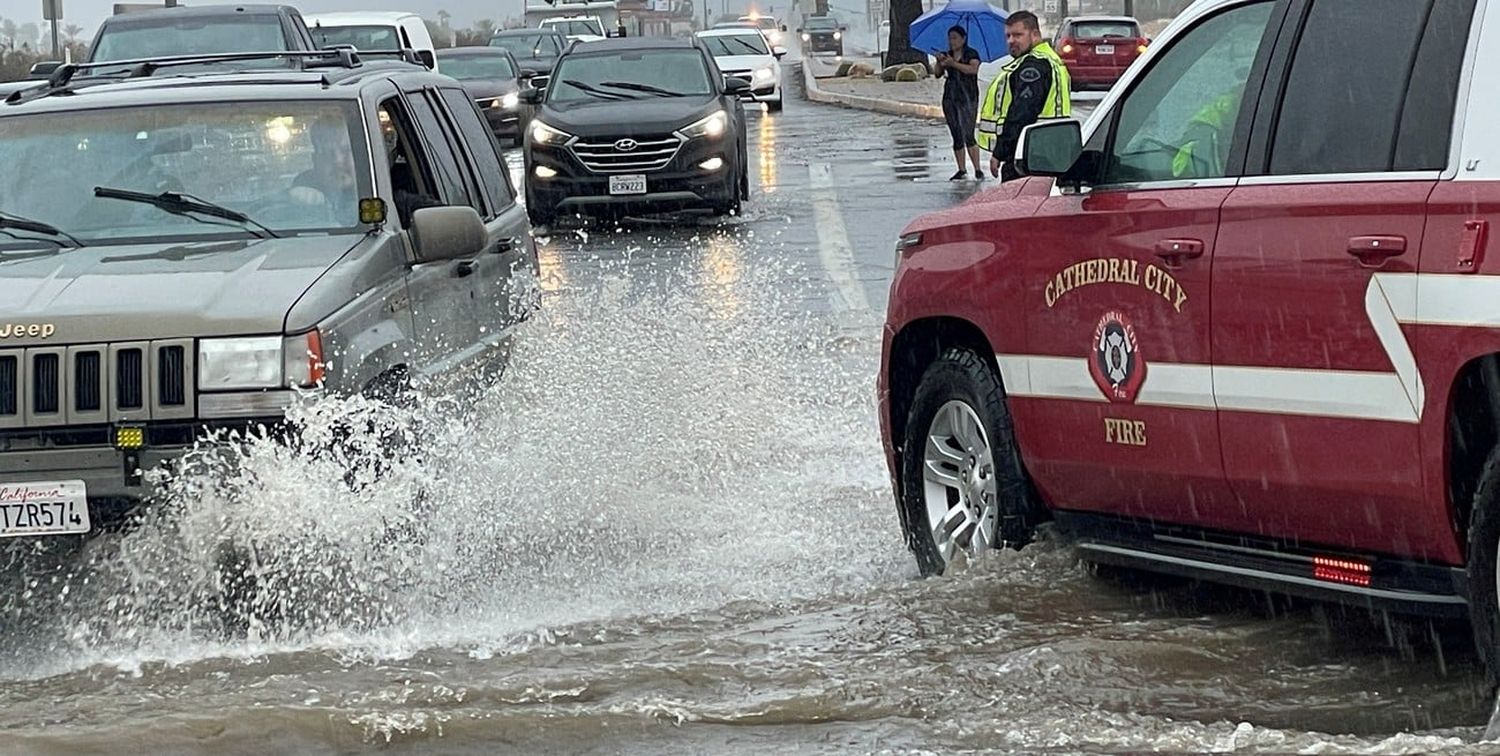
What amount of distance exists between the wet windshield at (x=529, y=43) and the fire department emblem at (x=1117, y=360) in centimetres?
4025

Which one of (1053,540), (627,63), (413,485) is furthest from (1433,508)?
(627,63)

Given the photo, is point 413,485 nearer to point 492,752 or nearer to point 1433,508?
point 492,752

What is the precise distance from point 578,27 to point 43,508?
4875cm

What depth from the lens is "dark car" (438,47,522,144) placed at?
33.7 meters

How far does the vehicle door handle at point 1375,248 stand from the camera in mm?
4949

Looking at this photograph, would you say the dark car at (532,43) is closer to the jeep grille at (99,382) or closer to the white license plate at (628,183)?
the white license plate at (628,183)

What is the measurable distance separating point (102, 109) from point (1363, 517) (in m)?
4.84

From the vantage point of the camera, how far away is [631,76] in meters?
22.3

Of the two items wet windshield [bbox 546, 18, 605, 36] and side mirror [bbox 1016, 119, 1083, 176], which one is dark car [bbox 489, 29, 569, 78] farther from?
side mirror [bbox 1016, 119, 1083, 176]

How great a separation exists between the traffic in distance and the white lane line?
516cm

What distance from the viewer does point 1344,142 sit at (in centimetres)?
534

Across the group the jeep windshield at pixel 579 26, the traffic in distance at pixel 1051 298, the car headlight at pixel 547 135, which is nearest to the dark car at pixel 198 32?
the car headlight at pixel 547 135

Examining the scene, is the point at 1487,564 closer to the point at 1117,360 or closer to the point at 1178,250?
the point at 1178,250

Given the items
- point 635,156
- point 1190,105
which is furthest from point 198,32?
point 1190,105
